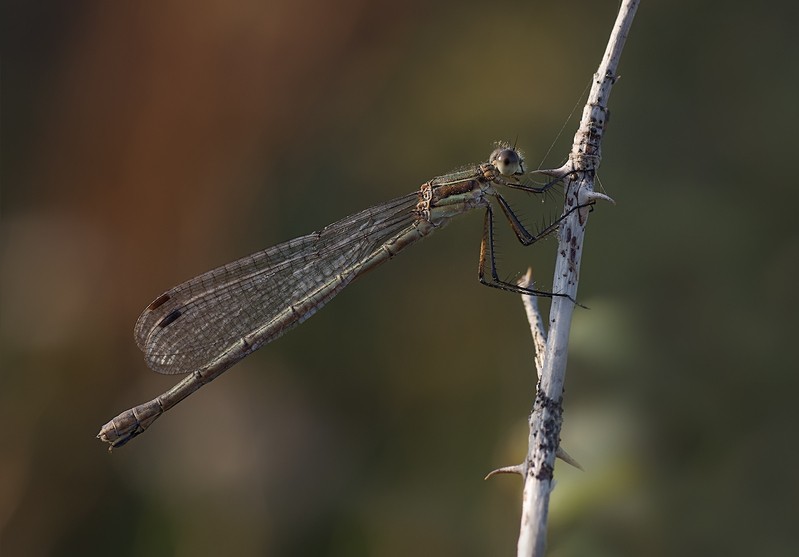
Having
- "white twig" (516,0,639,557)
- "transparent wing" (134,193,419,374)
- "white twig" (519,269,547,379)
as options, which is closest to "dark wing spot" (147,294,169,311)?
"transparent wing" (134,193,419,374)

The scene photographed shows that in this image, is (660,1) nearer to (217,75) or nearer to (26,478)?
(217,75)

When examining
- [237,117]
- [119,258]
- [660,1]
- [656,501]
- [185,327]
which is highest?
[660,1]

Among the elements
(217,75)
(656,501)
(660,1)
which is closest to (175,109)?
(217,75)

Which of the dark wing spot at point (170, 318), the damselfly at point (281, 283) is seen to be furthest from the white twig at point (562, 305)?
the dark wing spot at point (170, 318)

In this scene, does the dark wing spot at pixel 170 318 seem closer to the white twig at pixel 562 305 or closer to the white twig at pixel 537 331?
the white twig at pixel 537 331

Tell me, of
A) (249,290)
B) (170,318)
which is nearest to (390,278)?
(249,290)

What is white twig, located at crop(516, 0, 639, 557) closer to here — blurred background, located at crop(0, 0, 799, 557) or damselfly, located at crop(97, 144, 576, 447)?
damselfly, located at crop(97, 144, 576, 447)

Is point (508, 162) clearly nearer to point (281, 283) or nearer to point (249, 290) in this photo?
point (281, 283)
